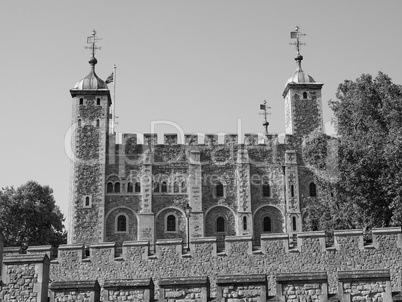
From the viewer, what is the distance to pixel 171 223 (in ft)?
165

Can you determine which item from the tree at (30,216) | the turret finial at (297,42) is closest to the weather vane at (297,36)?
the turret finial at (297,42)

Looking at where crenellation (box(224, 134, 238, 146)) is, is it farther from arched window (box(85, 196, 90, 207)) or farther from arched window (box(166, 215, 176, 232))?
arched window (box(85, 196, 90, 207))

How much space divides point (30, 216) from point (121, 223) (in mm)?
6409

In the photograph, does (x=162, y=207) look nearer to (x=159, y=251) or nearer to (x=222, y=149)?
(x=222, y=149)

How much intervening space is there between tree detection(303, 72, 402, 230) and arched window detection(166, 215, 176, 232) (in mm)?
18134

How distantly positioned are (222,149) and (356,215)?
23450 mm

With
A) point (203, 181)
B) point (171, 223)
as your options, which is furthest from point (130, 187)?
point (203, 181)

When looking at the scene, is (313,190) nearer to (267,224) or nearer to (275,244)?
(267,224)

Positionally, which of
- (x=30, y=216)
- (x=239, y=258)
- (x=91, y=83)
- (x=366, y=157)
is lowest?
(x=239, y=258)

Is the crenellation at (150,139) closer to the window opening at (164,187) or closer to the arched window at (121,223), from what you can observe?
the window opening at (164,187)

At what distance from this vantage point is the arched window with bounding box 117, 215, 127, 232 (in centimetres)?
5002

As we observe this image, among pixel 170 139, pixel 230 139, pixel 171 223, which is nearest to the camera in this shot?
pixel 171 223

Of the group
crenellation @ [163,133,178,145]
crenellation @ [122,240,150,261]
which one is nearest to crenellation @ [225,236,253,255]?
crenellation @ [122,240,150,261]

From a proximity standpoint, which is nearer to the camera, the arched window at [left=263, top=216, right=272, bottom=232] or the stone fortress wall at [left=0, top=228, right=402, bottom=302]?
the stone fortress wall at [left=0, top=228, right=402, bottom=302]
